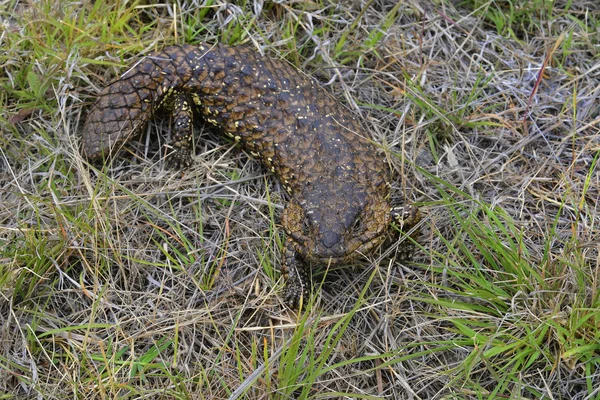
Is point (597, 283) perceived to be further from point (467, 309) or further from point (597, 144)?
point (597, 144)

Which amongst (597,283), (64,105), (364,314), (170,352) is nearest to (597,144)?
(597,283)

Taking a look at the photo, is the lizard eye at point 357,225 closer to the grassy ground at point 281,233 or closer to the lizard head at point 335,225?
the lizard head at point 335,225

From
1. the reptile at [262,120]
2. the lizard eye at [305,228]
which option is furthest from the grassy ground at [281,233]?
the lizard eye at [305,228]

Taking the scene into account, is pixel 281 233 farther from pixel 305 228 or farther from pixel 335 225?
pixel 335 225

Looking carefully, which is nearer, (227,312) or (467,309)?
(467,309)

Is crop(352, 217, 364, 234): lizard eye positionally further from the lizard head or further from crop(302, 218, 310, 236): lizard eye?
crop(302, 218, 310, 236): lizard eye
